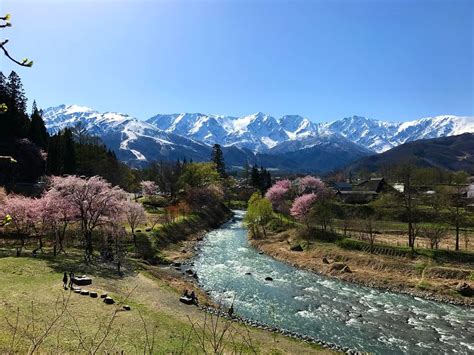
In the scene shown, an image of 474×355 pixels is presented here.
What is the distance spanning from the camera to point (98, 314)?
27.1 m

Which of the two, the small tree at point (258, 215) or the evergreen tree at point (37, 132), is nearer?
the small tree at point (258, 215)

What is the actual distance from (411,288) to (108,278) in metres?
31.8

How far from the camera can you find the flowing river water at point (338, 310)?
95.2ft

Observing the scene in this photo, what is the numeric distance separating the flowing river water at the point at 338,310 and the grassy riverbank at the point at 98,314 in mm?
4146

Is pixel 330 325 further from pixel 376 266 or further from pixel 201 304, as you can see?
pixel 376 266

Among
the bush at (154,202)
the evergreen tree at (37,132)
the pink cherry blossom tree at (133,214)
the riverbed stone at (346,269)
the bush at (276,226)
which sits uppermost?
the evergreen tree at (37,132)

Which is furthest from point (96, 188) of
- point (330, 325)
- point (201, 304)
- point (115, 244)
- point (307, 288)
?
point (330, 325)

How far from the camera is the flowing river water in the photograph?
95.2 feet

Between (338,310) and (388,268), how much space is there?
16.3 meters

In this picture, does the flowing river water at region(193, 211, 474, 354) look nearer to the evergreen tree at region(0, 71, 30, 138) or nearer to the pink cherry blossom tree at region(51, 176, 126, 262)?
the pink cherry blossom tree at region(51, 176, 126, 262)

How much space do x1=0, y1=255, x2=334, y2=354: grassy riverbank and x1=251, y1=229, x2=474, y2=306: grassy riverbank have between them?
20.3 meters

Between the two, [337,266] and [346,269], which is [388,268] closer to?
[346,269]

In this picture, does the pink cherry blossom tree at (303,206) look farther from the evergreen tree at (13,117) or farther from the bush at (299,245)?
the evergreen tree at (13,117)

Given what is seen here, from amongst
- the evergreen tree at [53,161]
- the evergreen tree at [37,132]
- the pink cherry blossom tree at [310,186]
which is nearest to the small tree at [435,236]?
the pink cherry blossom tree at [310,186]
